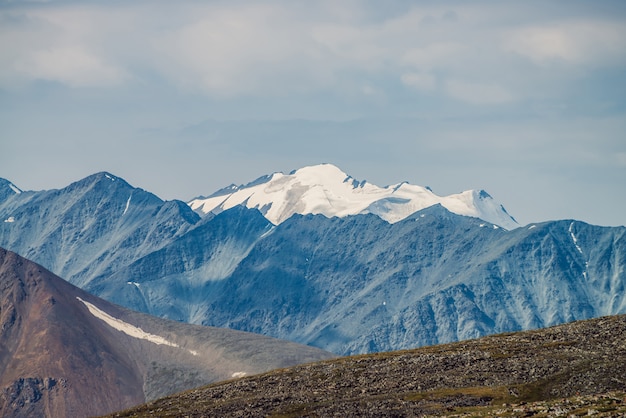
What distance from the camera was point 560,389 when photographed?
522 ft

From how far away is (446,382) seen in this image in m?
172

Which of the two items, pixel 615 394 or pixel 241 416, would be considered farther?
pixel 241 416

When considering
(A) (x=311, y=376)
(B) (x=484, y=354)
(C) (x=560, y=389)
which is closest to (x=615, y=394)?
(C) (x=560, y=389)

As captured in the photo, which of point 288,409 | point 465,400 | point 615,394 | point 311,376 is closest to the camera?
point 615,394

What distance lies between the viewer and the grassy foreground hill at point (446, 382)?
15796 centimetres

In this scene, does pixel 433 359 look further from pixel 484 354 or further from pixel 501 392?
pixel 501 392

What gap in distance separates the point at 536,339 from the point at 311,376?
39.9 meters

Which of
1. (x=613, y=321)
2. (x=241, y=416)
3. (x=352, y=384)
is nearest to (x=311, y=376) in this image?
(x=352, y=384)

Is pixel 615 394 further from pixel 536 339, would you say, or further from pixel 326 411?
pixel 536 339

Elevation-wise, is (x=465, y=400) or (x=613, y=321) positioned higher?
(x=613, y=321)

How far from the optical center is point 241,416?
557 ft

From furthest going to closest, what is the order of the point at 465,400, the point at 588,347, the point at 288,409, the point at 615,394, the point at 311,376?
the point at 311,376, the point at 588,347, the point at 288,409, the point at 465,400, the point at 615,394

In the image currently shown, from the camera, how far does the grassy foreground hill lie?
158 m

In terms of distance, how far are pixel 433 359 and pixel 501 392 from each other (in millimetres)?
28796
